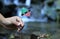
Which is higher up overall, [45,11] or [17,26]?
[45,11]

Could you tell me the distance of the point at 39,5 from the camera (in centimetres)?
483

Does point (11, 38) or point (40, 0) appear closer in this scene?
point (11, 38)

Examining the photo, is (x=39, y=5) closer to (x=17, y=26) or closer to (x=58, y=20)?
(x=58, y=20)

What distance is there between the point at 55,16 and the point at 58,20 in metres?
0.18

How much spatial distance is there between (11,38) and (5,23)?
0.68 feet

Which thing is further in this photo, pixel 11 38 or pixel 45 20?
pixel 45 20

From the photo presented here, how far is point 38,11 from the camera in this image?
460cm

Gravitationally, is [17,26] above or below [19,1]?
below

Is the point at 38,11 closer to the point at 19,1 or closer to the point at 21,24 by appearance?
the point at 19,1

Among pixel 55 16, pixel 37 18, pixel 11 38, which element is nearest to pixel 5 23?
pixel 11 38

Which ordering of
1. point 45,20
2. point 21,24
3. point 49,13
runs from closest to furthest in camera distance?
point 21,24 → point 45,20 → point 49,13

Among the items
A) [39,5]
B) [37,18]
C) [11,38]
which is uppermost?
[39,5]

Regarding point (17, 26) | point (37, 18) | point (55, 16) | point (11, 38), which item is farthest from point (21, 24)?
point (55, 16)

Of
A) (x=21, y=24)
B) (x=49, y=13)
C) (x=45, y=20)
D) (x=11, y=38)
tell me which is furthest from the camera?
(x=49, y=13)
